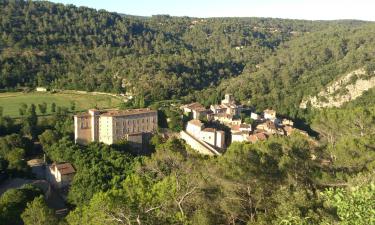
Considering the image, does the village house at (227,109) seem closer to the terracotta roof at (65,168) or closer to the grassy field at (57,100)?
the grassy field at (57,100)

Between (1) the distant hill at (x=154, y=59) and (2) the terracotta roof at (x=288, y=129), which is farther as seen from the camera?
(1) the distant hill at (x=154, y=59)

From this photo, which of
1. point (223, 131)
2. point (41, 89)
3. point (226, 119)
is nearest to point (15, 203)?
point (223, 131)

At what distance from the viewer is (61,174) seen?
3066 centimetres

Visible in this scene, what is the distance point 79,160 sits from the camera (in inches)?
1273

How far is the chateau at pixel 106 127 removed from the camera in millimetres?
38500

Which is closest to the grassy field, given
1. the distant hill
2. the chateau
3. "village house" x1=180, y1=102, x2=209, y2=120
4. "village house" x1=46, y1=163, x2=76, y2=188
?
the distant hill

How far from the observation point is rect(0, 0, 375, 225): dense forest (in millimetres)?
13295

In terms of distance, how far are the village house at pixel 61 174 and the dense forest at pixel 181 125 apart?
3.40ft

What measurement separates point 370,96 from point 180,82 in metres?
25.8

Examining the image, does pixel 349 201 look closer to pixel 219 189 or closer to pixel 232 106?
pixel 219 189

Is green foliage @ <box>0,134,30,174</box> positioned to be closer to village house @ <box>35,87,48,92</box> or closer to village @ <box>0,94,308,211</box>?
village @ <box>0,94,308,211</box>

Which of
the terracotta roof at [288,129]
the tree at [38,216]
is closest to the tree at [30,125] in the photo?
the tree at [38,216]

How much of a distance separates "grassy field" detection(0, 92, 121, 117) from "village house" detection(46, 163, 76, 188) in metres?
19.7

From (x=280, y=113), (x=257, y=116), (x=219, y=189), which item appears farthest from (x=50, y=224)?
(x=280, y=113)
